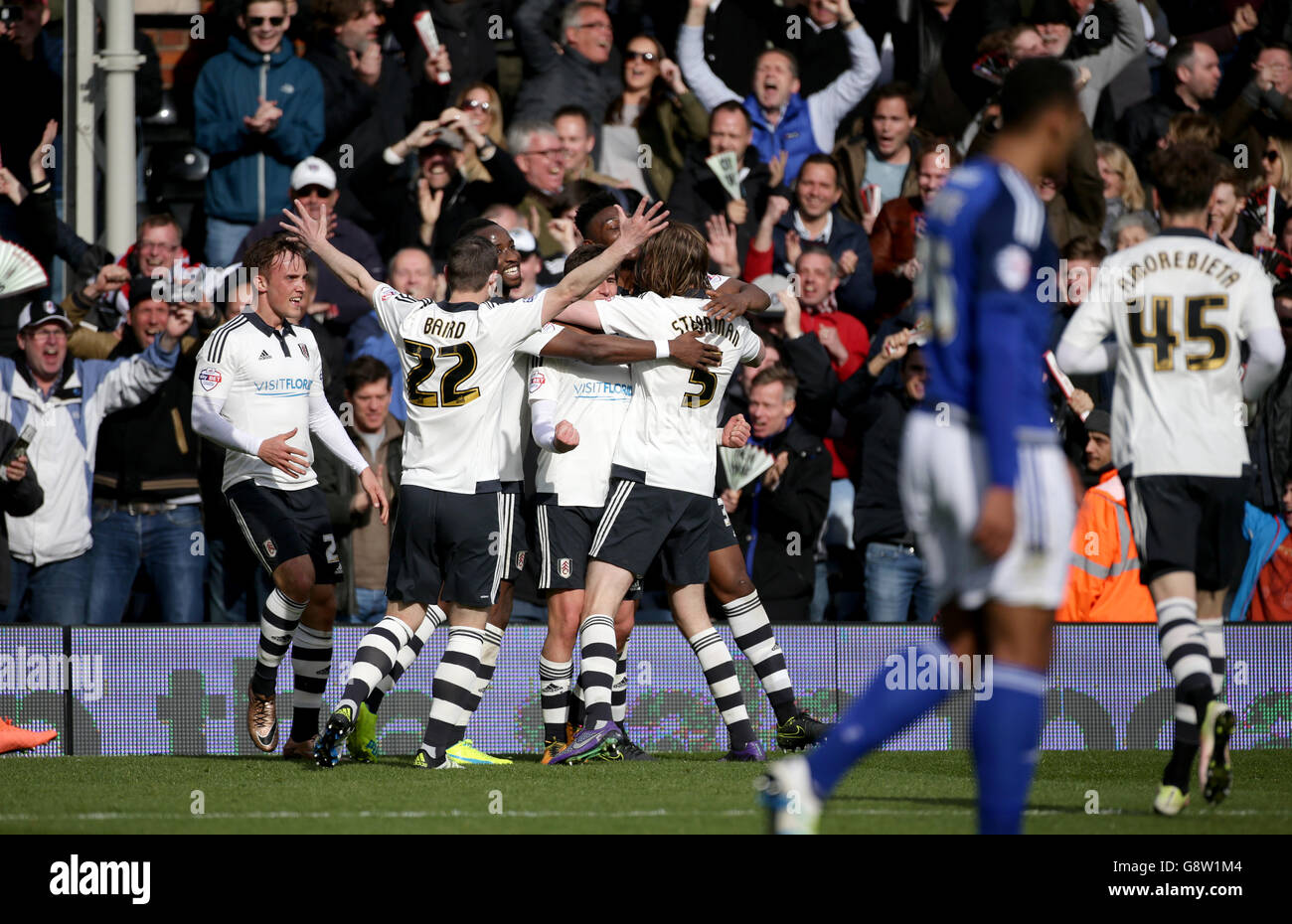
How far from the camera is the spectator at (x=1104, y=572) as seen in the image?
977 centimetres

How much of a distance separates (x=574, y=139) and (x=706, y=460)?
4.47 metres

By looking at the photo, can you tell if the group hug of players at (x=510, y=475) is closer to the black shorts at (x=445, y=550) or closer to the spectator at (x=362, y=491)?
the black shorts at (x=445, y=550)

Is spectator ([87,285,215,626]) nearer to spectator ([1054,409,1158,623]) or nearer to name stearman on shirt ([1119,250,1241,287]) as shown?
spectator ([1054,409,1158,623])

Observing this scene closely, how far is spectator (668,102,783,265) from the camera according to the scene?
38.0ft

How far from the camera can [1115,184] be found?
11641mm

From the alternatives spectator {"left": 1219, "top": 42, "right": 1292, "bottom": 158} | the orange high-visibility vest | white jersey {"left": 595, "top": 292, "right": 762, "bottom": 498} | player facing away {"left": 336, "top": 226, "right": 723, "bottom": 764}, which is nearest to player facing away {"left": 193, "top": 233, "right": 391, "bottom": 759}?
player facing away {"left": 336, "top": 226, "right": 723, "bottom": 764}

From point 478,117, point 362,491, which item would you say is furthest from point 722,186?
point 362,491

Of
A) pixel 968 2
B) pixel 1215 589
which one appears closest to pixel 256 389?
pixel 1215 589

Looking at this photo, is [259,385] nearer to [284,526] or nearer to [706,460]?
[284,526]

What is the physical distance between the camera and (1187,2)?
1384cm

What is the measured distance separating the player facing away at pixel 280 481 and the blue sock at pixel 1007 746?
4.41 meters

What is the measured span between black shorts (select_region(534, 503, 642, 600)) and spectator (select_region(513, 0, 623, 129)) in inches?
198

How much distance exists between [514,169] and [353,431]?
243 cm

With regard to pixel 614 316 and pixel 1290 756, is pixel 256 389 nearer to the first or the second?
pixel 614 316
